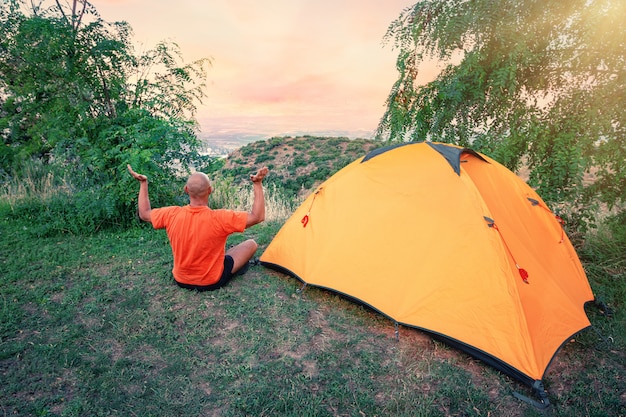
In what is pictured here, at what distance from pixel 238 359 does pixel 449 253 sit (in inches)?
90.5

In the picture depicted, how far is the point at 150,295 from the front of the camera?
4.12 metres

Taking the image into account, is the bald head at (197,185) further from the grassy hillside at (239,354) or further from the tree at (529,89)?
the tree at (529,89)

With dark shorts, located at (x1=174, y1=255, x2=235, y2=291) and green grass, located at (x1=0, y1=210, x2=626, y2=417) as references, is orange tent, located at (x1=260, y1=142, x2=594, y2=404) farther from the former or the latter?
dark shorts, located at (x1=174, y1=255, x2=235, y2=291)

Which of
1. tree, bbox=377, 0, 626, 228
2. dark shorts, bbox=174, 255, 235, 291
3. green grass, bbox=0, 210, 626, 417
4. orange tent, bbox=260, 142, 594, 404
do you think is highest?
tree, bbox=377, 0, 626, 228

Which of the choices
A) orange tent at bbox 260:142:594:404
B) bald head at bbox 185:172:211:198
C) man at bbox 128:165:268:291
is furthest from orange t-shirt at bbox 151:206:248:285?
orange tent at bbox 260:142:594:404

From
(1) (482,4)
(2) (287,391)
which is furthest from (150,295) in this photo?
(1) (482,4)

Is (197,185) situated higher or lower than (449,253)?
higher

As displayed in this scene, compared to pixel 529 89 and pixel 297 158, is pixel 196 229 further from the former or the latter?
pixel 297 158

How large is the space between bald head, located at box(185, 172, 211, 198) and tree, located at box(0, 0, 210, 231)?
7.56 feet

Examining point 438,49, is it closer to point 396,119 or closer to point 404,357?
point 396,119

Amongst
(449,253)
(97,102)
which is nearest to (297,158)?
(97,102)

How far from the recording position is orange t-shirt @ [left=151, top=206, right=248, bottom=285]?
3754 millimetres

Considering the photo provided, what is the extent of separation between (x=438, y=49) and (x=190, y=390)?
5905 mm

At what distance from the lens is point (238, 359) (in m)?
3.13
